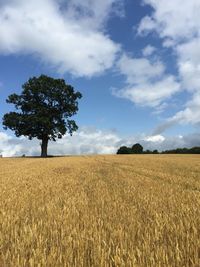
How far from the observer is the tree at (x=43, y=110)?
57.4 m

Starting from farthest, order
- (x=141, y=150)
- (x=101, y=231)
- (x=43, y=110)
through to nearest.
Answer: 1. (x=141, y=150)
2. (x=43, y=110)
3. (x=101, y=231)

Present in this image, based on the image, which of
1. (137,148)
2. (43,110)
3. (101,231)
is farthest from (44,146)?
(101,231)

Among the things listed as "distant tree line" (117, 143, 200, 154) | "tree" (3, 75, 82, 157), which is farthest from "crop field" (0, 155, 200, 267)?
"distant tree line" (117, 143, 200, 154)

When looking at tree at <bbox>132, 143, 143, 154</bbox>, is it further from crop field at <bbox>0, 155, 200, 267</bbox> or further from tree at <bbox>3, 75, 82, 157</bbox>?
crop field at <bbox>0, 155, 200, 267</bbox>

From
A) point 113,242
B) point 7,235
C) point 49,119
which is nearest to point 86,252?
point 113,242

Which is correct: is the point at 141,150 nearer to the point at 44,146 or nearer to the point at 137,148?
the point at 137,148

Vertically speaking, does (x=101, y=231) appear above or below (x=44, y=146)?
below

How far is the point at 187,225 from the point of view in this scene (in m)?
5.80

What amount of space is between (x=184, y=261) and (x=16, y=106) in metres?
58.1

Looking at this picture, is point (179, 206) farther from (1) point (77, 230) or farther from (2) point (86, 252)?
(2) point (86, 252)

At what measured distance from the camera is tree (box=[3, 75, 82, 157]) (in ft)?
188

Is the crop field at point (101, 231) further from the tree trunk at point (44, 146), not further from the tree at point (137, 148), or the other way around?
the tree at point (137, 148)

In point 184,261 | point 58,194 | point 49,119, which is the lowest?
point 184,261

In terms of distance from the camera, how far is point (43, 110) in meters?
58.4
